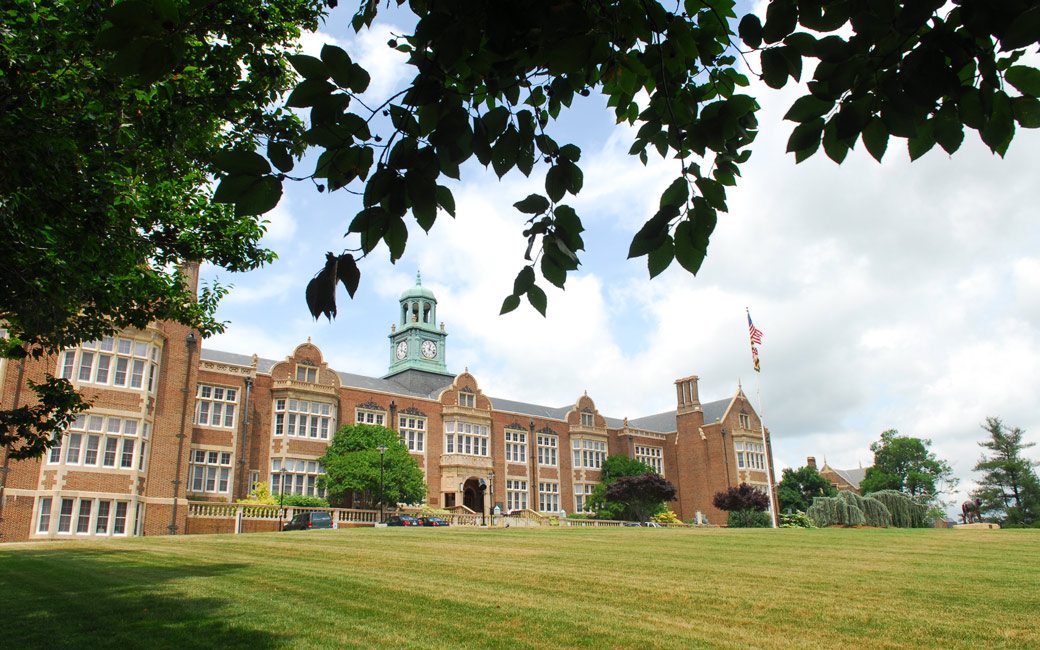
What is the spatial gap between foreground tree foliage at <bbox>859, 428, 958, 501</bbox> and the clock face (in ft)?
199

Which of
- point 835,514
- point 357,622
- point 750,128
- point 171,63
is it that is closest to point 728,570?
point 357,622

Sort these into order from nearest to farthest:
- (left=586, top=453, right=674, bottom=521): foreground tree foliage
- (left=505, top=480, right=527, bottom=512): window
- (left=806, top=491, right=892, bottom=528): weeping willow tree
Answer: (left=806, top=491, right=892, bottom=528): weeping willow tree → (left=586, top=453, right=674, bottom=521): foreground tree foliage → (left=505, top=480, right=527, bottom=512): window

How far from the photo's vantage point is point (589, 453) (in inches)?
2202

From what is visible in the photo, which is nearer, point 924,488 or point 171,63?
point 171,63

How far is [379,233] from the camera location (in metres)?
2.32

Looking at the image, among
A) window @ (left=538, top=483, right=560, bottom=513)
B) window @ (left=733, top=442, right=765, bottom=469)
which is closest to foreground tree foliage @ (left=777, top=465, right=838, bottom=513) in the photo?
window @ (left=733, top=442, right=765, bottom=469)

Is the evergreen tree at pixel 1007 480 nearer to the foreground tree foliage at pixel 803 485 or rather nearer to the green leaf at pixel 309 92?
the foreground tree foliage at pixel 803 485

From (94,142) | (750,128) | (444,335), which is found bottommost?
(750,128)

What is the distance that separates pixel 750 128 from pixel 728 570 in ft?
32.4

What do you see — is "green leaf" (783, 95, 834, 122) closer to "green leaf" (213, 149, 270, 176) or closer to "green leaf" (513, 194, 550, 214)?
"green leaf" (513, 194, 550, 214)

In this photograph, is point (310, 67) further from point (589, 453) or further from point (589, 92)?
point (589, 453)

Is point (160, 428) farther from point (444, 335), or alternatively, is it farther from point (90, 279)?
point (444, 335)

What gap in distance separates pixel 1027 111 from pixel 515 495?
1971 inches

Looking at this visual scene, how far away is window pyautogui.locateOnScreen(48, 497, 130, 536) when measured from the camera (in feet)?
89.1
